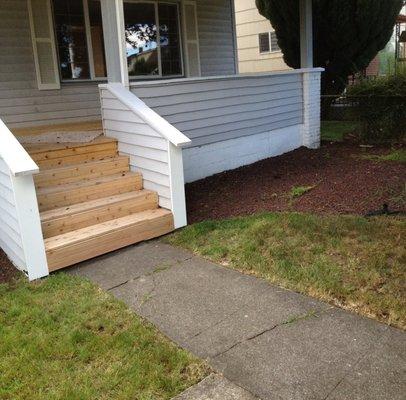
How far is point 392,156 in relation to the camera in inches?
298

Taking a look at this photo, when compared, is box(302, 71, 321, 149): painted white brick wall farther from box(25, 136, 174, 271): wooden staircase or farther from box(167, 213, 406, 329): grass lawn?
box(25, 136, 174, 271): wooden staircase

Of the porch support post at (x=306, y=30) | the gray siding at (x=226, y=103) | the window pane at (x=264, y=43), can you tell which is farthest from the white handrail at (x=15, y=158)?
the window pane at (x=264, y=43)

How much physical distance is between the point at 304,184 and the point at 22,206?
149 inches

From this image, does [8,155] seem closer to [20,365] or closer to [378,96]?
[20,365]

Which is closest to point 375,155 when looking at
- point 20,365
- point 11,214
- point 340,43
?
point 340,43

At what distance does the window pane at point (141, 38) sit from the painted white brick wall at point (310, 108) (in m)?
2.90

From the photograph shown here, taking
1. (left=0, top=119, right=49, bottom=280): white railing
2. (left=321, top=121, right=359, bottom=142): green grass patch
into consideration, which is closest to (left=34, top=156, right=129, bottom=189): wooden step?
(left=0, top=119, right=49, bottom=280): white railing

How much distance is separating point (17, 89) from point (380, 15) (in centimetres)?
803

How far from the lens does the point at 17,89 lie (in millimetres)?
7227

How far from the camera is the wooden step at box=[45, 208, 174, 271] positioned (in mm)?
4250

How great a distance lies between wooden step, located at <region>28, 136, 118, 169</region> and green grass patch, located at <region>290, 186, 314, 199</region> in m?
2.25

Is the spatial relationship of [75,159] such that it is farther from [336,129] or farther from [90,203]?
[336,129]

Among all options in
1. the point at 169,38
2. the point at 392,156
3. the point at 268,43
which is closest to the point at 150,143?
the point at 392,156

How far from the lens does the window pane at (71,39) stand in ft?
24.8
